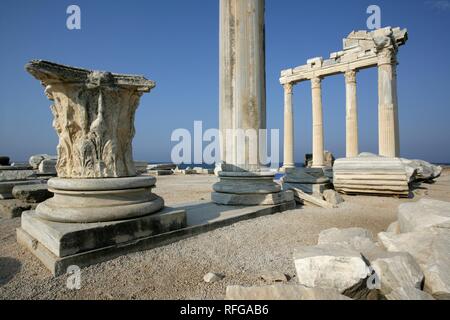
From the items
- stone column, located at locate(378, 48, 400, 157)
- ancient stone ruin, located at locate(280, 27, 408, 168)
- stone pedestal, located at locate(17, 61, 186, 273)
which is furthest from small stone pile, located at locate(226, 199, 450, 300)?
ancient stone ruin, located at locate(280, 27, 408, 168)

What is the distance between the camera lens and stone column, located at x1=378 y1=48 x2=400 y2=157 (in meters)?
20.0

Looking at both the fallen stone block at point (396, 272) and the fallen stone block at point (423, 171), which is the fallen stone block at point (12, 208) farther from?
the fallen stone block at point (423, 171)

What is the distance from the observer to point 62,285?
3.25 m

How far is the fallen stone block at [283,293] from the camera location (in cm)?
A: 241

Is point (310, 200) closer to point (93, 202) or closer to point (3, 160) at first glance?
point (93, 202)

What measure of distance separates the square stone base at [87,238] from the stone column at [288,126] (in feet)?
83.0

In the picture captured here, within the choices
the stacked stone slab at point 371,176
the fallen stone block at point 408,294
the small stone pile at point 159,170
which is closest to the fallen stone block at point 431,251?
the fallen stone block at point 408,294

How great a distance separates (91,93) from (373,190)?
11487 mm

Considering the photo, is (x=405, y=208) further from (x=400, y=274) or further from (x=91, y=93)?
(x=91, y=93)

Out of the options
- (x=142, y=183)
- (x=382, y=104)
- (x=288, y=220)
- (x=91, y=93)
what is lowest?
(x=288, y=220)

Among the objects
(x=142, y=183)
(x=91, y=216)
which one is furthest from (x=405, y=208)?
(x=91, y=216)
